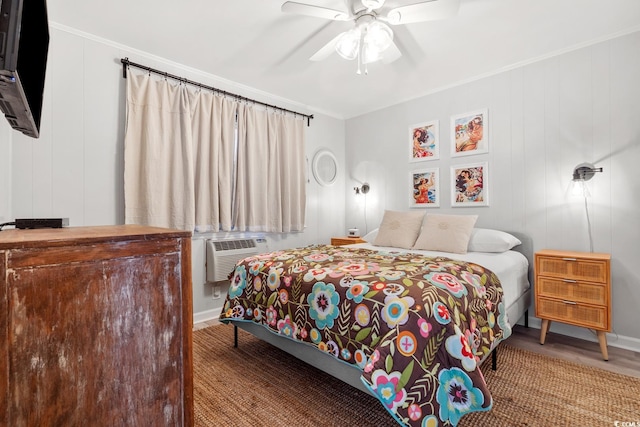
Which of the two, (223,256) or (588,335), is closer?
(588,335)

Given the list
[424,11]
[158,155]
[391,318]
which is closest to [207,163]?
[158,155]

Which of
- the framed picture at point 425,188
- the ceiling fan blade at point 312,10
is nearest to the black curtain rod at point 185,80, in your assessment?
the ceiling fan blade at point 312,10

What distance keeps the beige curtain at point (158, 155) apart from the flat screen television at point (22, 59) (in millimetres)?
1417

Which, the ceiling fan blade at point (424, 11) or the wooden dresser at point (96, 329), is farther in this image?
the ceiling fan blade at point (424, 11)

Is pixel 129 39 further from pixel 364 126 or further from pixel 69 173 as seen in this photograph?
pixel 364 126

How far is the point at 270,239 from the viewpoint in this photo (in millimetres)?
3684

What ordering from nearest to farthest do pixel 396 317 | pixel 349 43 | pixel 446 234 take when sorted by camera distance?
pixel 396 317
pixel 349 43
pixel 446 234

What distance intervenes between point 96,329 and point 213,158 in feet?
8.18

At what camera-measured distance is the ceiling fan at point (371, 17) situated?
183 centimetres

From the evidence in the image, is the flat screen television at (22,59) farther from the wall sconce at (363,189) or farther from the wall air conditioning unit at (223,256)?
the wall sconce at (363,189)

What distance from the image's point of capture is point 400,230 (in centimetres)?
318

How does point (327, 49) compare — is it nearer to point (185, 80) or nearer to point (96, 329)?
point (185, 80)

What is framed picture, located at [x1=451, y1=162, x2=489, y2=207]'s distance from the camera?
318 centimetres

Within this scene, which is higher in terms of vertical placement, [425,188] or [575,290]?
[425,188]
